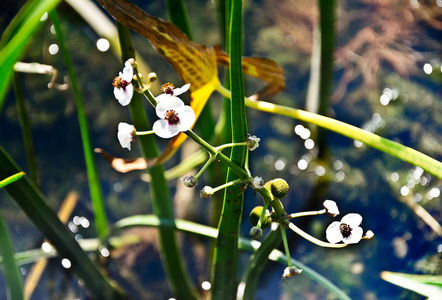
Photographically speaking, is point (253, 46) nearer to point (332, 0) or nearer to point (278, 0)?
point (278, 0)

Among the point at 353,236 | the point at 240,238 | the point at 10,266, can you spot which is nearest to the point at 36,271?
the point at 10,266

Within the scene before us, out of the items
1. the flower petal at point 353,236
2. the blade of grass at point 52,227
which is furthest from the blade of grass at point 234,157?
the blade of grass at point 52,227

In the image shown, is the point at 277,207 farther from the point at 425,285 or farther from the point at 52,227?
the point at 52,227

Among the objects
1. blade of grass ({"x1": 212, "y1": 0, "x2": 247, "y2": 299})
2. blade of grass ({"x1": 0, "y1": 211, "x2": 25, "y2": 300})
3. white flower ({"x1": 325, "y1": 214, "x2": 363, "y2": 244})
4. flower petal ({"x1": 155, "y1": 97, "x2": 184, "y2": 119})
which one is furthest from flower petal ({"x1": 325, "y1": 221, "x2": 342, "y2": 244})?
blade of grass ({"x1": 0, "y1": 211, "x2": 25, "y2": 300})

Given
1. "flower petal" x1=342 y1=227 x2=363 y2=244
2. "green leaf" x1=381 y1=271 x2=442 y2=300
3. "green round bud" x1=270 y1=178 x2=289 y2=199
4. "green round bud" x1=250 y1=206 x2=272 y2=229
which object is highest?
"green round bud" x1=270 y1=178 x2=289 y2=199

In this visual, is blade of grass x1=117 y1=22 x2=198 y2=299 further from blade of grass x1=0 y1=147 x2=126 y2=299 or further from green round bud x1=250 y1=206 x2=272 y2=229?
green round bud x1=250 y1=206 x2=272 y2=229

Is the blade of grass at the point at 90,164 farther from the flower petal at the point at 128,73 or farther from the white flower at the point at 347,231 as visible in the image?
the white flower at the point at 347,231
